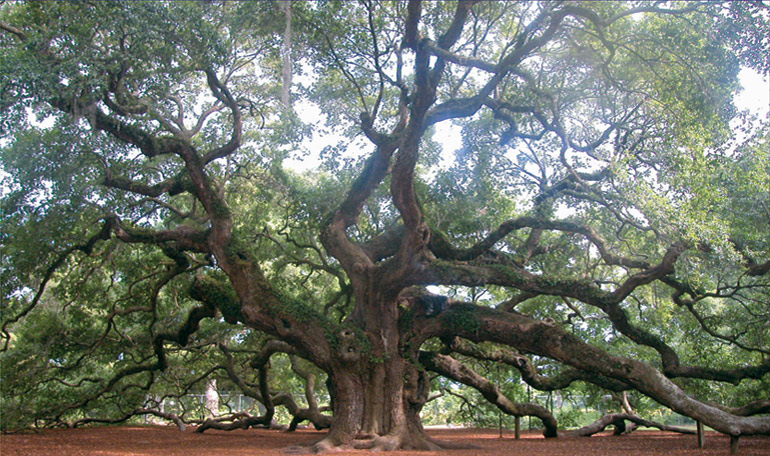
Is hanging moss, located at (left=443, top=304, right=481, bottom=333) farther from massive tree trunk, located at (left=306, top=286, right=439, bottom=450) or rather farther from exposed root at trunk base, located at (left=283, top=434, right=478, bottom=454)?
exposed root at trunk base, located at (left=283, top=434, right=478, bottom=454)

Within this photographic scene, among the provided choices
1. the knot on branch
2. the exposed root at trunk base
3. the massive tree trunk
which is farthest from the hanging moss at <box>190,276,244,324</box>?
the exposed root at trunk base

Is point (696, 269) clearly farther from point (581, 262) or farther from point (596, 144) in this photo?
point (581, 262)

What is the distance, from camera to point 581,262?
14133 millimetres

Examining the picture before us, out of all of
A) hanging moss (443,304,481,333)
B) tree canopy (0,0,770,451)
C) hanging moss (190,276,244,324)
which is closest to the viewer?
tree canopy (0,0,770,451)

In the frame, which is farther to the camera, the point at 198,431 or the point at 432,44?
the point at 198,431

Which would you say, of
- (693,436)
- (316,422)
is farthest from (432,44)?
(693,436)

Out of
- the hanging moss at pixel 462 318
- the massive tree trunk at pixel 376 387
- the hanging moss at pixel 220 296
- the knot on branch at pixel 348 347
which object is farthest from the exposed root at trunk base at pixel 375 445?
the hanging moss at pixel 220 296

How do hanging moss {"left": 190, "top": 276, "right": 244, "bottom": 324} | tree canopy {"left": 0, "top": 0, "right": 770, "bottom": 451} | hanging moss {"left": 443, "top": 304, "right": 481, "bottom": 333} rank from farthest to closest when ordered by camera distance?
hanging moss {"left": 190, "top": 276, "right": 244, "bottom": 324} → hanging moss {"left": 443, "top": 304, "right": 481, "bottom": 333} → tree canopy {"left": 0, "top": 0, "right": 770, "bottom": 451}

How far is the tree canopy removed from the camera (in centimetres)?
894

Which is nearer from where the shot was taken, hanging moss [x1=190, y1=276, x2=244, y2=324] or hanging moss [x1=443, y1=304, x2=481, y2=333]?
hanging moss [x1=443, y1=304, x2=481, y2=333]

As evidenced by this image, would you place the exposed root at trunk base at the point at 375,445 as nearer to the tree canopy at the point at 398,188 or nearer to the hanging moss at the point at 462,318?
the tree canopy at the point at 398,188

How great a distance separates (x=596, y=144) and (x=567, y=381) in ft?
17.4

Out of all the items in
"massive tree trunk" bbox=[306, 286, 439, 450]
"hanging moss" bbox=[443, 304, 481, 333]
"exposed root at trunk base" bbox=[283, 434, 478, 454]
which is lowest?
"exposed root at trunk base" bbox=[283, 434, 478, 454]

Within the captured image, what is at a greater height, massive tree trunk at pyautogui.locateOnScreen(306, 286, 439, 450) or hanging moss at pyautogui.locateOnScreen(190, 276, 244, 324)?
hanging moss at pyautogui.locateOnScreen(190, 276, 244, 324)
